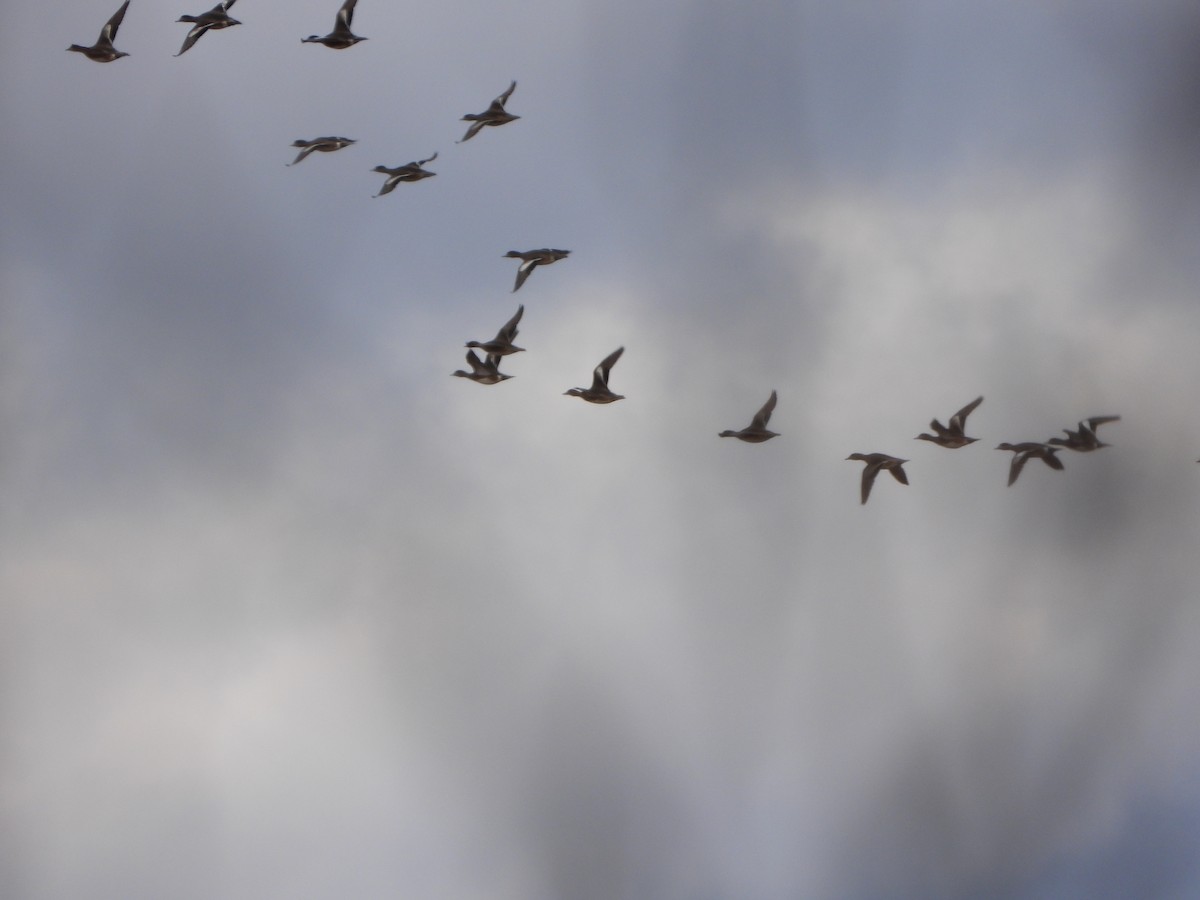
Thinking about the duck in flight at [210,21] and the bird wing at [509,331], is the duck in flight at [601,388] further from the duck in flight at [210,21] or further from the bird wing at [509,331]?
the duck in flight at [210,21]

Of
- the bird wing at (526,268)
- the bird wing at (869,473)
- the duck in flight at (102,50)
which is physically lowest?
the bird wing at (869,473)

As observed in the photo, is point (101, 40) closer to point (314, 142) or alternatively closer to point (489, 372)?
point (314, 142)

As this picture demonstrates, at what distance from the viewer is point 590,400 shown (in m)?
56.6

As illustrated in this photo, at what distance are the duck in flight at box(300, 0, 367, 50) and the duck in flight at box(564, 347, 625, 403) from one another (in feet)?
51.1

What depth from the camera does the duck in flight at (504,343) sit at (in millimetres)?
55719

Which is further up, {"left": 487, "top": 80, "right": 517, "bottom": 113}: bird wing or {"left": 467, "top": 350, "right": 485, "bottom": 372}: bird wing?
{"left": 487, "top": 80, "right": 517, "bottom": 113}: bird wing

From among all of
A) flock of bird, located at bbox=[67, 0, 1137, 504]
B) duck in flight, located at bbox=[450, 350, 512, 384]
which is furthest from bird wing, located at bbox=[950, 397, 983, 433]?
duck in flight, located at bbox=[450, 350, 512, 384]

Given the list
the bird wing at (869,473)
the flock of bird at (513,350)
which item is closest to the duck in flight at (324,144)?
the flock of bird at (513,350)

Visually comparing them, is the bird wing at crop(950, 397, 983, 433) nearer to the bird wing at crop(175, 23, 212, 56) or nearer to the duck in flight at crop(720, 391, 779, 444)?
the duck in flight at crop(720, 391, 779, 444)

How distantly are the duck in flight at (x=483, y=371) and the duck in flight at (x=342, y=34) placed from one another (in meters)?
13.2

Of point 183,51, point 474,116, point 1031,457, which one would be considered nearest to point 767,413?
point 1031,457

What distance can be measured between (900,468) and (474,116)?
22226 mm

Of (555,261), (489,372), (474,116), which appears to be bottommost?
(489,372)

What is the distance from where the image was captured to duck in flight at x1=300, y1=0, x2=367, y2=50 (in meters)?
51.4
